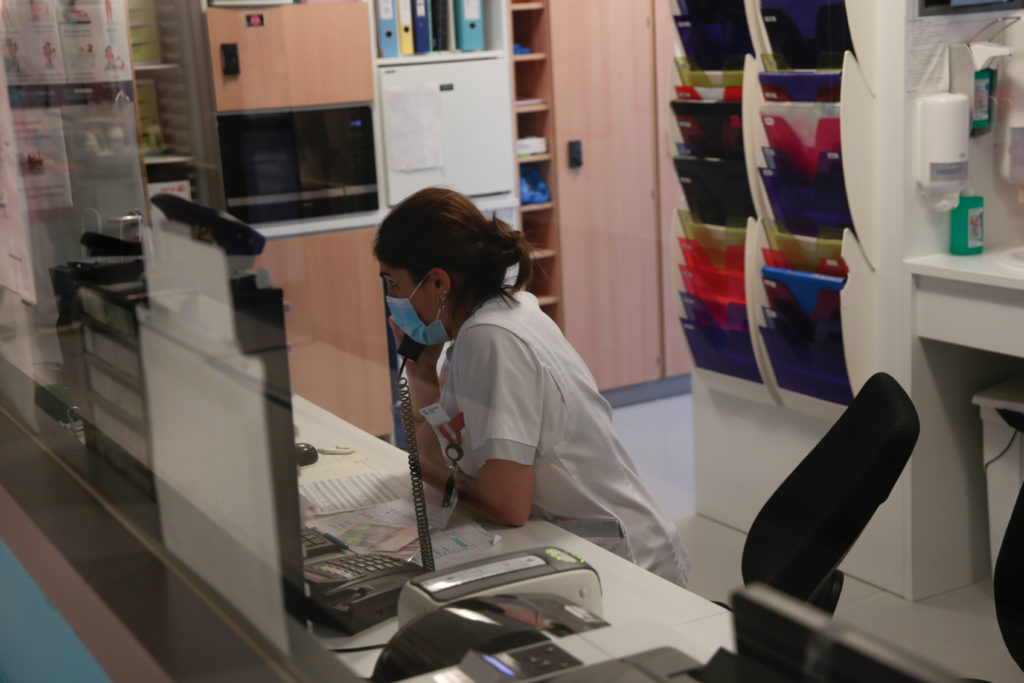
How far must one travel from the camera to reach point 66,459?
1781 mm

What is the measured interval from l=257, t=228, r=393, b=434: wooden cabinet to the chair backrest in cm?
81

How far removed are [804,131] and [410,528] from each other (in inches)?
64.9

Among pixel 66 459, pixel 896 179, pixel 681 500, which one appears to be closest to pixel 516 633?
pixel 66 459

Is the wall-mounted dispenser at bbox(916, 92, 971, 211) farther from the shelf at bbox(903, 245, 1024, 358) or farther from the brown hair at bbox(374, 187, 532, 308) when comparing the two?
the brown hair at bbox(374, 187, 532, 308)

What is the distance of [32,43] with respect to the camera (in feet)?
7.18

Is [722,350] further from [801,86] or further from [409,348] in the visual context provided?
[409,348]

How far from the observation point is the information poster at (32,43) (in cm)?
212

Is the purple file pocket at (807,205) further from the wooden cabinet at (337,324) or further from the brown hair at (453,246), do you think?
the wooden cabinet at (337,324)

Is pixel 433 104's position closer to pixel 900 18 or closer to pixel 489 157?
pixel 489 157

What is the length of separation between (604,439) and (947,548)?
1082mm

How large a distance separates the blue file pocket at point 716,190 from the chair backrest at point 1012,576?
1.52 metres

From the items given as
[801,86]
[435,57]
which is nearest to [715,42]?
[801,86]

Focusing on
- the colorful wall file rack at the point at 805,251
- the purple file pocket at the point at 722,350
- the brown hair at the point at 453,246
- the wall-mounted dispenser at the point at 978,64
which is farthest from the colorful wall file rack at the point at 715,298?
the brown hair at the point at 453,246

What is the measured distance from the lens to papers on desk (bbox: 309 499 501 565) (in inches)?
51.2
